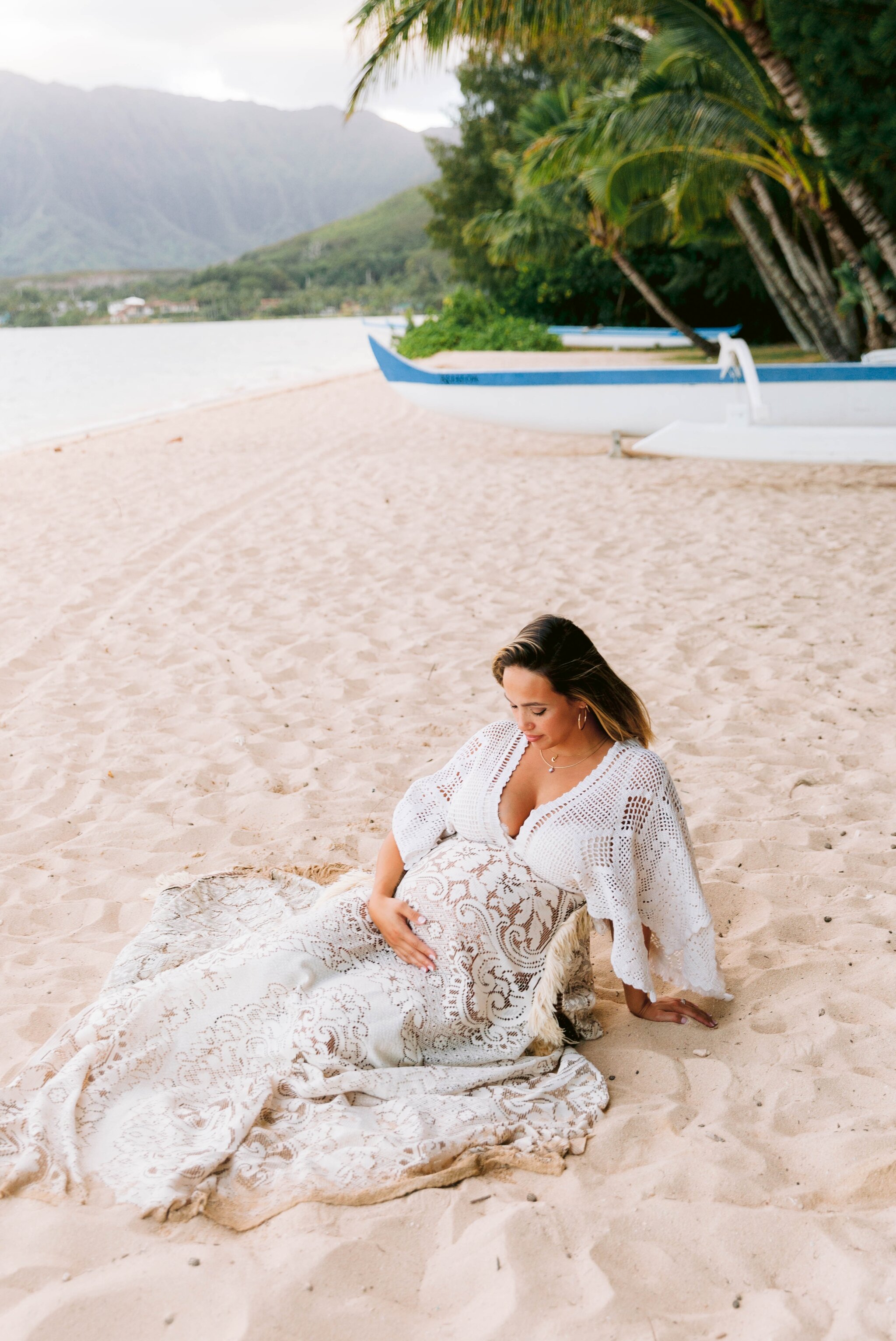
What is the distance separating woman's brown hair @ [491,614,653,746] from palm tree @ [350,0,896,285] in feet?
30.3

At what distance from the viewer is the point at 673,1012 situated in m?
2.46

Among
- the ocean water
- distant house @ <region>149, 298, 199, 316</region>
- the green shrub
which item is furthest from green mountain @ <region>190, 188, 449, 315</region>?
the green shrub

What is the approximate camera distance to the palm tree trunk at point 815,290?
14078 mm

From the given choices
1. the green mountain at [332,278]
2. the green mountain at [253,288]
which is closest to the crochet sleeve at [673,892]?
the green mountain at [253,288]

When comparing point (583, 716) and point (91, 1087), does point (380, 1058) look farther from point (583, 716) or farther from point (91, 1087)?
point (583, 716)

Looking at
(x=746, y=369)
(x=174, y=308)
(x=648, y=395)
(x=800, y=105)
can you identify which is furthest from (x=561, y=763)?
(x=174, y=308)

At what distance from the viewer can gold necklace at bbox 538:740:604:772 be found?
229 centimetres

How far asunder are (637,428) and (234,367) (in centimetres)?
2509

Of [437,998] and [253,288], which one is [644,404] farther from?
[253,288]

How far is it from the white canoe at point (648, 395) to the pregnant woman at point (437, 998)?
7.90m

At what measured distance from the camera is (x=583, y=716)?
227 cm

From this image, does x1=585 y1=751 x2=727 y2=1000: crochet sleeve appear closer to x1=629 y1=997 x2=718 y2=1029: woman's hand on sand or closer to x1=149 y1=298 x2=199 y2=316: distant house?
x1=629 y1=997 x2=718 y2=1029: woman's hand on sand

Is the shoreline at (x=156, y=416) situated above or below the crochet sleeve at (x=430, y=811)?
above

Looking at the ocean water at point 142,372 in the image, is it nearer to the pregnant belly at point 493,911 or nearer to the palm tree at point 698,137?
the palm tree at point 698,137
